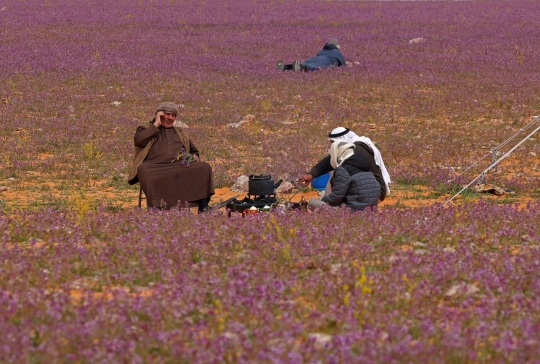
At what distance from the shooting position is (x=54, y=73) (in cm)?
2392

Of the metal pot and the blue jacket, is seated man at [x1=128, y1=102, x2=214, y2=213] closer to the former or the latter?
the metal pot

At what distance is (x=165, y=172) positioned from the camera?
36.2 feet

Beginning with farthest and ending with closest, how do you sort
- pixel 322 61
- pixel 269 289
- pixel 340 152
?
pixel 322 61 < pixel 340 152 < pixel 269 289

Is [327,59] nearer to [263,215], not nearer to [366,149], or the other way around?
[366,149]

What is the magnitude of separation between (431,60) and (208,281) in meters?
21.3

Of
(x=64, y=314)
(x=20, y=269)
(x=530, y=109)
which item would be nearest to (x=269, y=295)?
(x=64, y=314)

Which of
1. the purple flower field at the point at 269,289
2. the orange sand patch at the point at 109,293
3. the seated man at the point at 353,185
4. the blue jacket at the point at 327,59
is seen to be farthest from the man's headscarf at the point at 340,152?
the blue jacket at the point at 327,59

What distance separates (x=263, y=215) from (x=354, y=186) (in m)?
1.38

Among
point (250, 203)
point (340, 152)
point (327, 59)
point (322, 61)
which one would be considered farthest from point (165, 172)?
point (327, 59)

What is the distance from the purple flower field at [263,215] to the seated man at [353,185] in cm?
63

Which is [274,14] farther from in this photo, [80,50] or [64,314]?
[64,314]

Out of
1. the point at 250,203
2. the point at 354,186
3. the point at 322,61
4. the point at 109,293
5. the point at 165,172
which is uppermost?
the point at 109,293

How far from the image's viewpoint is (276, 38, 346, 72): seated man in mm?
24969

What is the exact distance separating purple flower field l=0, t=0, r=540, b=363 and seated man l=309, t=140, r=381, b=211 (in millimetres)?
635
